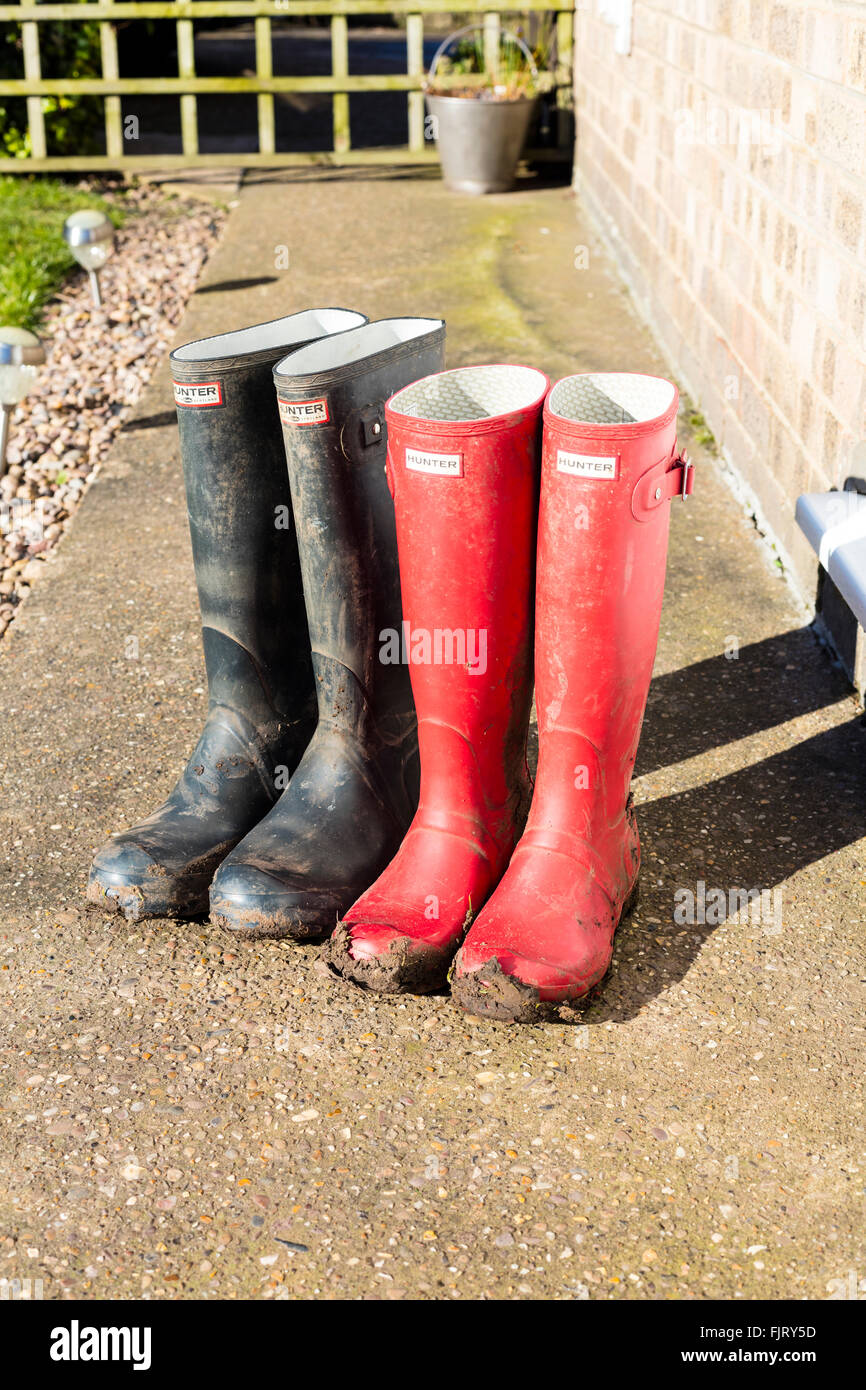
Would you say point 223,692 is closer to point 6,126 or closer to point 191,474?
point 191,474

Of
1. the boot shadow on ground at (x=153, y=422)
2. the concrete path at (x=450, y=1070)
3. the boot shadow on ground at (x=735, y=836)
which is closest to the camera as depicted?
the concrete path at (x=450, y=1070)

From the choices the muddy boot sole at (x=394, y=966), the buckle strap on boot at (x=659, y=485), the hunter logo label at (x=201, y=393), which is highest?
the hunter logo label at (x=201, y=393)

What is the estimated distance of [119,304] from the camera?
18.7 feet

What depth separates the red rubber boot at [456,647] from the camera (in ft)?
5.78

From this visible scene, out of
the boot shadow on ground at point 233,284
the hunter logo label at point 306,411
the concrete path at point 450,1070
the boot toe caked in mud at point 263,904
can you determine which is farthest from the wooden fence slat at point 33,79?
the boot toe caked in mud at point 263,904

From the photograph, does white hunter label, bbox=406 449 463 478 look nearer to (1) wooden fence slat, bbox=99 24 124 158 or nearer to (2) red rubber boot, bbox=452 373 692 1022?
(2) red rubber boot, bbox=452 373 692 1022

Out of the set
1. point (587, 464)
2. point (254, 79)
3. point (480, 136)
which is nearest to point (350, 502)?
point (587, 464)

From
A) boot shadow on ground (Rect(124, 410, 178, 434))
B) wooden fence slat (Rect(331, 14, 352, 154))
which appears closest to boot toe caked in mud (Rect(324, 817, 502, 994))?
boot shadow on ground (Rect(124, 410, 178, 434))

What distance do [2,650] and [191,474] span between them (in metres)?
1.12

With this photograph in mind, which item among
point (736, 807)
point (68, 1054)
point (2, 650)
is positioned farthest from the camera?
point (2, 650)

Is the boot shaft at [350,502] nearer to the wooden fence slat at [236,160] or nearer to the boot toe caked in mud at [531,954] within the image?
the boot toe caked in mud at [531,954]

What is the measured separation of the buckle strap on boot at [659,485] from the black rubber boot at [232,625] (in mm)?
614

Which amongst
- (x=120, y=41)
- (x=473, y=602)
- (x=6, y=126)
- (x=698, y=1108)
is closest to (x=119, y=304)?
(x=6, y=126)

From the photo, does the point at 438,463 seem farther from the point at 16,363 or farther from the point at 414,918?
the point at 16,363
